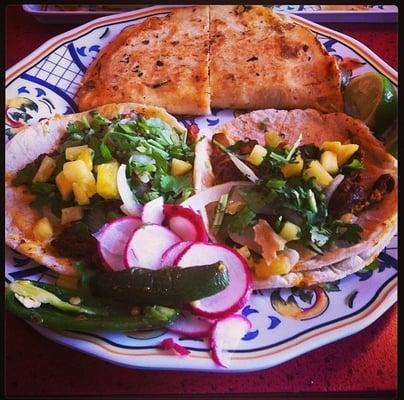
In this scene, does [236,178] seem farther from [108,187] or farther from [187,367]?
[187,367]

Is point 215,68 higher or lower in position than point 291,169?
higher

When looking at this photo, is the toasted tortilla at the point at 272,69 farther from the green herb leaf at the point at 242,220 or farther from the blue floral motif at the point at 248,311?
the blue floral motif at the point at 248,311

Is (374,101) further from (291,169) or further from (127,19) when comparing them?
(127,19)

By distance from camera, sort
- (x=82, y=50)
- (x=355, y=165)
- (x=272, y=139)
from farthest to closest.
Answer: (x=82, y=50)
(x=272, y=139)
(x=355, y=165)

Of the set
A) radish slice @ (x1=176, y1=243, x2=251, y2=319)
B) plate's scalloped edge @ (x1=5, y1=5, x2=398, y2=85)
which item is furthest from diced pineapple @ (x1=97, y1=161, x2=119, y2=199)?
plate's scalloped edge @ (x1=5, y1=5, x2=398, y2=85)

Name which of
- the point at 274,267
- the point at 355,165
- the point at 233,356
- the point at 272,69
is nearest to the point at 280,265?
the point at 274,267

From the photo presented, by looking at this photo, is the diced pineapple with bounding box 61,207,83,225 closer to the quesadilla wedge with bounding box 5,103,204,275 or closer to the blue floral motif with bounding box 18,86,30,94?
the quesadilla wedge with bounding box 5,103,204,275
